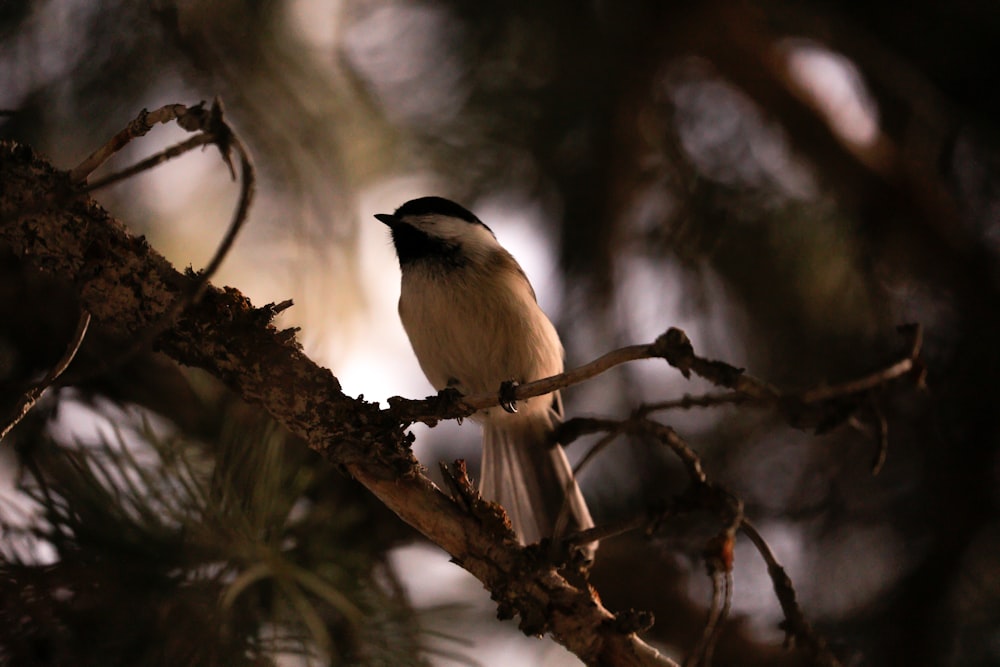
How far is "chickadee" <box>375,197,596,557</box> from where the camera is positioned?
1.75 metres

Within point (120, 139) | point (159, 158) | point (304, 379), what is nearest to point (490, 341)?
point (304, 379)

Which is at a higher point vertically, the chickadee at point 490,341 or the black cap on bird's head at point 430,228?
the black cap on bird's head at point 430,228

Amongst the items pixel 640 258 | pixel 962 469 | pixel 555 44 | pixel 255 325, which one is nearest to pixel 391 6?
pixel 555 44

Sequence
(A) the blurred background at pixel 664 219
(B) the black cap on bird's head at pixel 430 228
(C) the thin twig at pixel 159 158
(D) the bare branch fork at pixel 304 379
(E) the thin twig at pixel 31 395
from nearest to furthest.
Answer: (C) the thin twig at pixel 159 158 → (E) the thin twig at pixel 31 395 → (D) the bare branch fork at pixel 304 379 → (A) the blurred background at pixel 664 219 → (B) the black cap on bird's head at pixel 430 228

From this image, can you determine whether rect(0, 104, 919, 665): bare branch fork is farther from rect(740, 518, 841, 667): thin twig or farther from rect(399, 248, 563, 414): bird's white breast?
rect(399, 248, 563, 414): bird's white breast

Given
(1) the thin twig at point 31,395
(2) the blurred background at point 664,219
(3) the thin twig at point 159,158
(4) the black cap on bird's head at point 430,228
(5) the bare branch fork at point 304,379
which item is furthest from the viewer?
(4) the black cap on bird's head at point 430,228

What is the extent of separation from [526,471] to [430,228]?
609 millimetres

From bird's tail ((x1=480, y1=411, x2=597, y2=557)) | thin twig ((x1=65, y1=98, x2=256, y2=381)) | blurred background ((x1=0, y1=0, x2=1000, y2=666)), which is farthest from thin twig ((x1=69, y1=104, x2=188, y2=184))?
bird's tail ((x1=480, y1=411, x2=597, y2=557))

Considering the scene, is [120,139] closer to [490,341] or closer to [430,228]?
[490,341]

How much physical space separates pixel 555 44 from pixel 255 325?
103cm

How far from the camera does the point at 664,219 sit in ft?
6.59

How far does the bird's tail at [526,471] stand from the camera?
1.77 meters

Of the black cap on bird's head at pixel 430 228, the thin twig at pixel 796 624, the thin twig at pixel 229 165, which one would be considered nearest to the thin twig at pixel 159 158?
the thin twig at pixel 229 165

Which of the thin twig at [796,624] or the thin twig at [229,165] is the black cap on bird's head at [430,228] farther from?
the thin twig at [796,624]
